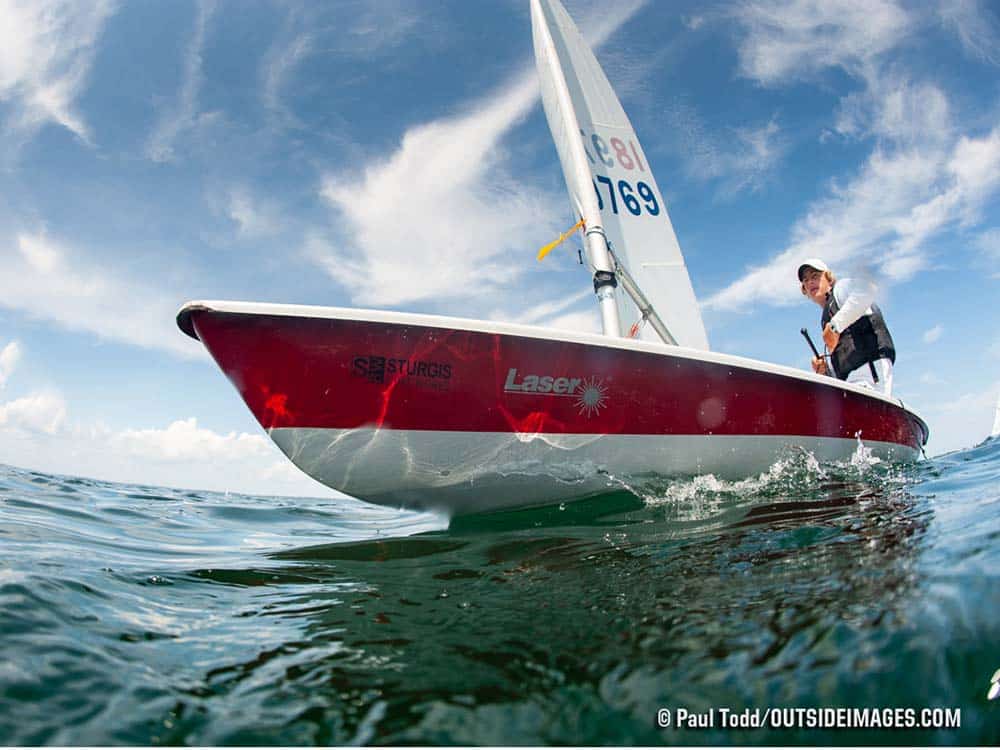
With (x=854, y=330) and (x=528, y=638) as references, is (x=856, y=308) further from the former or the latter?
(x=528, y=638)

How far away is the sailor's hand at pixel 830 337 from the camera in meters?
6.10

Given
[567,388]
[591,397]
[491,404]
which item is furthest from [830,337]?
[491,404]

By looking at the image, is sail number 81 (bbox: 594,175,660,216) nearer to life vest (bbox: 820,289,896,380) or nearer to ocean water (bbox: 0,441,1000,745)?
life vest (bbox: 820,289,896,380)

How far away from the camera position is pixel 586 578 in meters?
2.42

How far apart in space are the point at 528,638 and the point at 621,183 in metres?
7.59

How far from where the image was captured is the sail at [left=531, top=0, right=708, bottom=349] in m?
7.80

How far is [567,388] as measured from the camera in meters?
3.91

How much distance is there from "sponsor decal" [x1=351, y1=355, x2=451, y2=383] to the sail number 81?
5.03 meters

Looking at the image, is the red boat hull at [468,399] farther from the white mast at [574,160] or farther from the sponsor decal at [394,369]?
the white mast at [574,160]

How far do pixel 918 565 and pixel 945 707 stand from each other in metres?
0.97

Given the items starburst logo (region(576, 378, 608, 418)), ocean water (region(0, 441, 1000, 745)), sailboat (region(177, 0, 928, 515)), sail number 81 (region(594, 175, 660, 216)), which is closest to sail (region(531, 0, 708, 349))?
sail number 81 (region(594, 175, 660, 216))
